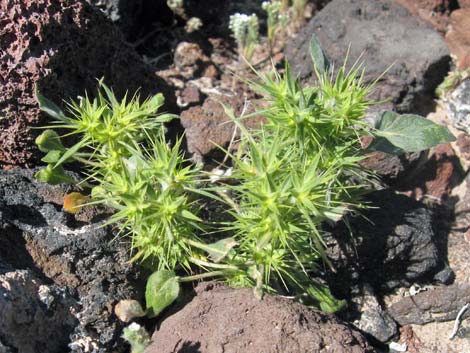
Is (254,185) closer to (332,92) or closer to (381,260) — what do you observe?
(332,92)

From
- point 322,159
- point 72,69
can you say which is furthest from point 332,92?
point 72,69

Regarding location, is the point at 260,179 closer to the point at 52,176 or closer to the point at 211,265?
the point at 211,265

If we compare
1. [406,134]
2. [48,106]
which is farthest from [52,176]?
[406,134]

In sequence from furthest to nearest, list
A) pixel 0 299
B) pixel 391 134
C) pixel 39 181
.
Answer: pixel 39 181
pixel 391 134
pixel 0 299

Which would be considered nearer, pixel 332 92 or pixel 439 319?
pixel 332 92

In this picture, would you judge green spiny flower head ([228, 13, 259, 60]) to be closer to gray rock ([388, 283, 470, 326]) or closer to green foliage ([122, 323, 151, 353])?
gray rock ([388, 283, 470, 326])

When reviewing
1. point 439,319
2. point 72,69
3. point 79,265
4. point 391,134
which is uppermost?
point 72,69

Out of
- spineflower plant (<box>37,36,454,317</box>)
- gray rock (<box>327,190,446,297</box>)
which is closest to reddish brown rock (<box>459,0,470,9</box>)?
gray rock (<box>327,190,446,297</box>)
